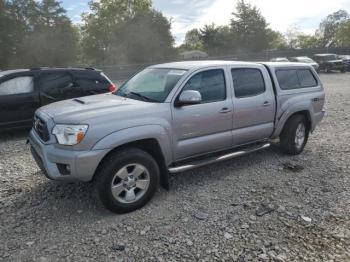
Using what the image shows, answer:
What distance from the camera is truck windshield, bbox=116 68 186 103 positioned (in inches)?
180

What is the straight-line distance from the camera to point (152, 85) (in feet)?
16.0

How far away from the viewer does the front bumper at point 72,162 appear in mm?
3742

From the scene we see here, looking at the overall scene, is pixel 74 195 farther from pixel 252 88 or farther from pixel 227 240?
pixel 252 88

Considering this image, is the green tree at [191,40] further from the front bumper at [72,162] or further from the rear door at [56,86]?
the front bumper at [72,162]

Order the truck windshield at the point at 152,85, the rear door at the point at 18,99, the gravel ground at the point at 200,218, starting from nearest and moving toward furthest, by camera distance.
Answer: the gravel ground at the point at 200,218, the truck windshield at the point at 152,85, the rear door at the point at 18,99

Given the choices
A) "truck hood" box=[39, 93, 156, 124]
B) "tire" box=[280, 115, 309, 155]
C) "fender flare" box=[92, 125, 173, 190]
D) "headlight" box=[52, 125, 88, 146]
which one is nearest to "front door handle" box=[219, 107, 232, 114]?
"fender flare" box=[92, 125, 173, 190]

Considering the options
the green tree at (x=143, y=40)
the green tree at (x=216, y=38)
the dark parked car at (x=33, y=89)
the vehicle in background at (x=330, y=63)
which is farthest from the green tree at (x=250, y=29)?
the dark parked car at (x=33, y=89)

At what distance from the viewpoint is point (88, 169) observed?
380 centimetres

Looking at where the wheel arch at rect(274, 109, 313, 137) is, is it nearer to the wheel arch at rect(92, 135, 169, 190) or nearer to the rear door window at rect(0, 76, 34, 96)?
the wheel arch at rect(92, 135, 169, 190)

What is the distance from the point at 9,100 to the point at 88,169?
14.9 ft

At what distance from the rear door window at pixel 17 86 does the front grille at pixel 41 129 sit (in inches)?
136

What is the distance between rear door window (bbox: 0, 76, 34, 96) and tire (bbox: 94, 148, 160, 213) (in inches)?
180

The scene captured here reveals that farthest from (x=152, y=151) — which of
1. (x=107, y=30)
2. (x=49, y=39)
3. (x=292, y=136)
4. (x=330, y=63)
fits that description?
(x=107, y=30)

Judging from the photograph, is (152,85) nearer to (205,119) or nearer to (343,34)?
(205,119)
